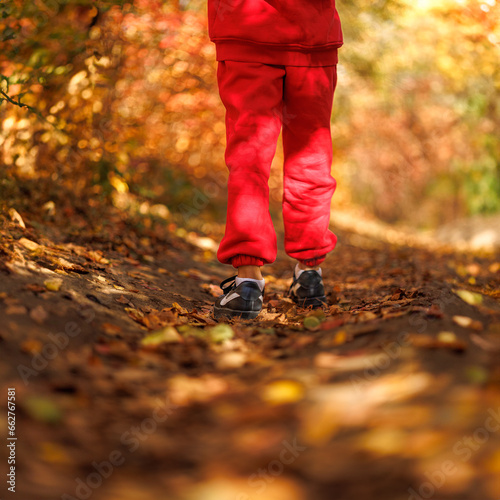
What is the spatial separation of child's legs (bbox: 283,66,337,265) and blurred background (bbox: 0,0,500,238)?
127cm

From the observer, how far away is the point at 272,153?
2096mm

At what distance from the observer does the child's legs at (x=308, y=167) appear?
2166 millimetres

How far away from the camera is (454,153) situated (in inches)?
404

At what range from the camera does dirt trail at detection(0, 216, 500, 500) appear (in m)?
0.87

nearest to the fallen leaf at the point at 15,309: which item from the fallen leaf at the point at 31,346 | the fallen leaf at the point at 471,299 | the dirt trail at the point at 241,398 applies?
the dirt trail at the point at 241,398

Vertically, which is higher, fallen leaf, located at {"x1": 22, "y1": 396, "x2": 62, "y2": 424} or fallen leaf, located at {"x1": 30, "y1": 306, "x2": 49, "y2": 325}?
fallen leaf, located at {"x1": 22, "y1": 396, "x2": 62, "y2": 424}

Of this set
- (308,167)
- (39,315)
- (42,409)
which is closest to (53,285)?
(39,315)

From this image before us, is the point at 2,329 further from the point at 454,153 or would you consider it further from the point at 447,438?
the point at 454,153

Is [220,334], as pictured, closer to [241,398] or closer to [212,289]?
[241,398]

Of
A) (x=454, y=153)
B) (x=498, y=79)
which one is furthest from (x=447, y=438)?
(x=454, y=153)

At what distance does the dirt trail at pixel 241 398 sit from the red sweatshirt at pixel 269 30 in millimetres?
1066

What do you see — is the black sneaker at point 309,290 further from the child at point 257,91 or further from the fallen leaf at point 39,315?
the fallen leaf at point 39,315

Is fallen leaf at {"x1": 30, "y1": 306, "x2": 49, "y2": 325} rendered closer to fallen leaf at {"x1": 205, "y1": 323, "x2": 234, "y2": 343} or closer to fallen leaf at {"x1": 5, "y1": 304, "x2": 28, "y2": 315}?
fallen leaf at {"x1": 5, "y1": 304, "x2": 28, "y2": 315}

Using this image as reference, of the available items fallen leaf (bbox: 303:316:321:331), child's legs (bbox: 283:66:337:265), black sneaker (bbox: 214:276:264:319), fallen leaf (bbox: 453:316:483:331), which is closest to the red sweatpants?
child's legs (bbox: 283:66:337:265)
